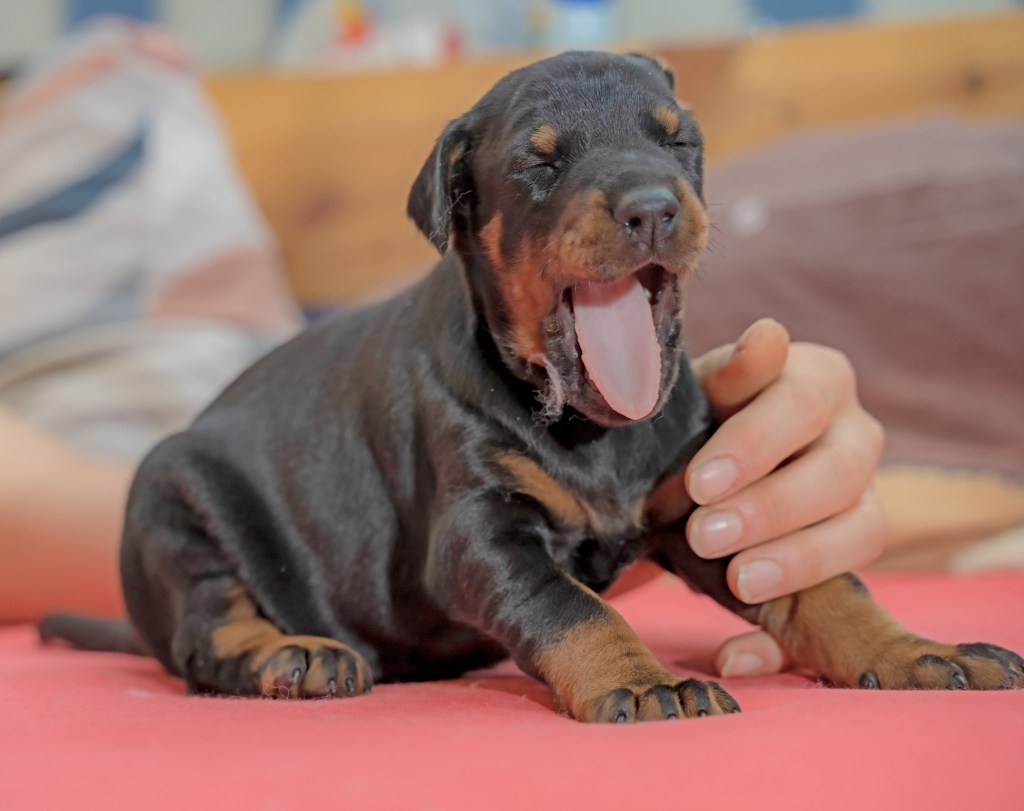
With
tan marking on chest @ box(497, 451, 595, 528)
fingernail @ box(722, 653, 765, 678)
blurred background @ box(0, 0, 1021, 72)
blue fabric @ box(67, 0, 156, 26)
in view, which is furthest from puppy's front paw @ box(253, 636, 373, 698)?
blue fabric @ box(67, 0, 156, 26)

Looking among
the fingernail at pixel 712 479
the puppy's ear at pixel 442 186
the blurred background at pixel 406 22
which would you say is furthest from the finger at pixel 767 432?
the blurred background at pixel 406 22

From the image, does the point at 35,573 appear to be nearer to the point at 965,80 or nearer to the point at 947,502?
the point at 947,502

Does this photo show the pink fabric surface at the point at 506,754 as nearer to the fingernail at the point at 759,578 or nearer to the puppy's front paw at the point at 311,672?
the puppy's front paw at the point at 311,672

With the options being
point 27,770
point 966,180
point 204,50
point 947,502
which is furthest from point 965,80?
point 27,770

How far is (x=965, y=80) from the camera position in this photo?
4.94 m

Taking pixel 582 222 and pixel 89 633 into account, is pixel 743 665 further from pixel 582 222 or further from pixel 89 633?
pixel 89 633

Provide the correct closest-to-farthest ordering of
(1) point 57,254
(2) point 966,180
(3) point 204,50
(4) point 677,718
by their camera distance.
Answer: (4) point 677,718 → (2) point 966,180 → (1) point 57,254 → (3) point 204,50

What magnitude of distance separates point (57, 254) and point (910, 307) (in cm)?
305

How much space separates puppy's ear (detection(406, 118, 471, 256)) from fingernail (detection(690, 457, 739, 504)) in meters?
0.58

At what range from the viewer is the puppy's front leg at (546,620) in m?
1.61

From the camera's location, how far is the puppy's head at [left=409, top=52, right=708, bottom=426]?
1.83m

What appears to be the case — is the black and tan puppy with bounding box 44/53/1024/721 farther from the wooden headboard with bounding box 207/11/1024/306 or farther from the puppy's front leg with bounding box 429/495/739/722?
the wooden headboard with bounding box 207/11/1024/306

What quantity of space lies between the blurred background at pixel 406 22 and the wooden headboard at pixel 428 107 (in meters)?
0.26

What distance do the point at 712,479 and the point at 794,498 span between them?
0.21 m
